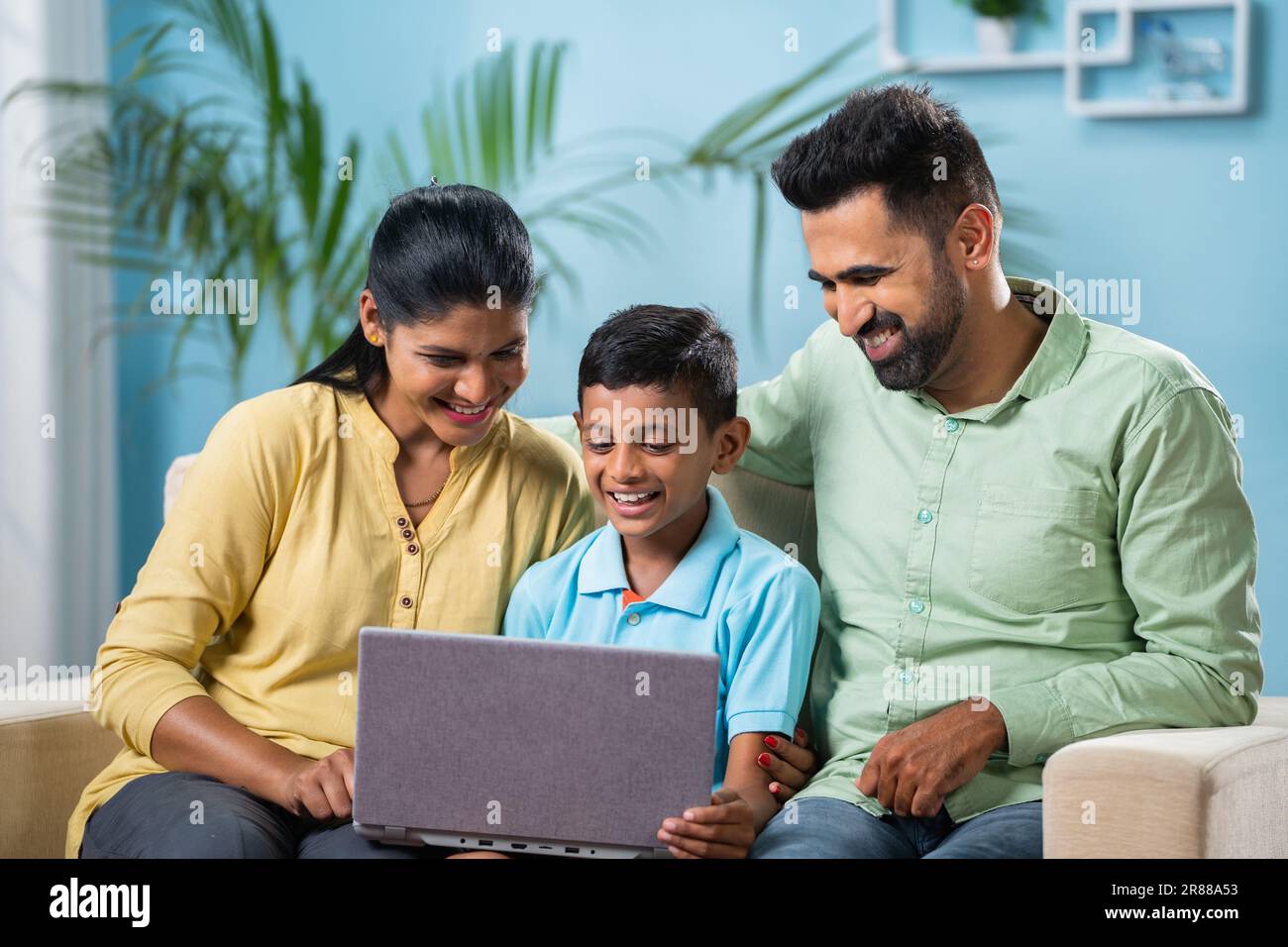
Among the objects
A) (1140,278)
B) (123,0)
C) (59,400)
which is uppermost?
(123,0)

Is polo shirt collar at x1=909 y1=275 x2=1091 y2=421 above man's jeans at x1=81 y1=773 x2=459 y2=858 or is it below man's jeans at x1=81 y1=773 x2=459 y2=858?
above

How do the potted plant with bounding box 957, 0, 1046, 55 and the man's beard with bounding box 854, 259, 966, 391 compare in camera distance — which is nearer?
the man's beard with bounding box 854, 259, 966, 391

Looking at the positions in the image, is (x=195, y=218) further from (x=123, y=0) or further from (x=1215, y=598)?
(x=1215, y=598)

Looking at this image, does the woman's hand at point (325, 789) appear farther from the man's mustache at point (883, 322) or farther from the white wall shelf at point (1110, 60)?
the white wall shelf at point (1110, 60)

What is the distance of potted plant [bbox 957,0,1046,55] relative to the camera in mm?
2771

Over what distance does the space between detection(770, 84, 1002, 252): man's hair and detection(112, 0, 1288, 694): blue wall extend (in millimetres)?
1268

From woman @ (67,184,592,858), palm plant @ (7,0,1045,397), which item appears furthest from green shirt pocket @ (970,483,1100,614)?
palm plant @ (7,0,1045,397)

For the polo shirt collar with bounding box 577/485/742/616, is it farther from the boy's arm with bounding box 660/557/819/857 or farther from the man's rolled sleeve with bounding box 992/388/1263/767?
the man's rolled sleeve with bounding box 992/388/1263/767

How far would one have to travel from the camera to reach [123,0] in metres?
3.21

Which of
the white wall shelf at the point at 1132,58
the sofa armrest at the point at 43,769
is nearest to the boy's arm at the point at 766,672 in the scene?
the sofa armrest at the point at 43,769

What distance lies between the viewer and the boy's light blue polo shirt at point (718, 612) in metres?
1.53

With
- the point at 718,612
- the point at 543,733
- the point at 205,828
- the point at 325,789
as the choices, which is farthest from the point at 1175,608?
the point at 205,828
